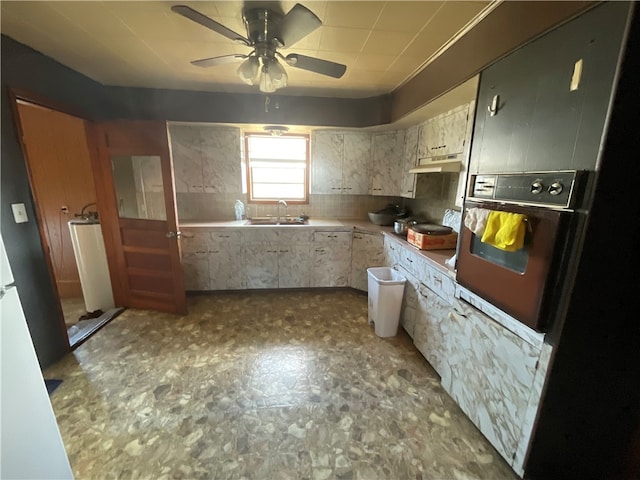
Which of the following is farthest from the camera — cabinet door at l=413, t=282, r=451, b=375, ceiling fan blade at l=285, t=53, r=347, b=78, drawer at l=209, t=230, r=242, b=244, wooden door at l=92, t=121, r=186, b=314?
drawer at l=209, t=230, r=242, b=244

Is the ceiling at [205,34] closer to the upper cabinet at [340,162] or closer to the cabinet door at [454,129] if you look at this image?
the cabinet door at [454,129]

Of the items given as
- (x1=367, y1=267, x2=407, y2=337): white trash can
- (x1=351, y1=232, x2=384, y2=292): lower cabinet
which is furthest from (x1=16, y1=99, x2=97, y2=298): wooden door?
(x1=367, y1=267, x2=407, y2=337): white trash can

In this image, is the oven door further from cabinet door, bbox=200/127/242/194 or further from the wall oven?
cabinet door, bbox=200/127/242/194

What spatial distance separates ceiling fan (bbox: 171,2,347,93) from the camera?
4.34ft

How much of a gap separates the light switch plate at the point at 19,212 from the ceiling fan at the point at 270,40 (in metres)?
1.63

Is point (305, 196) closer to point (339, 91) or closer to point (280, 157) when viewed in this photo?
point (280, 157)

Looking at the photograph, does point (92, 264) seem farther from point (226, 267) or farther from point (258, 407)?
point (258, 407)

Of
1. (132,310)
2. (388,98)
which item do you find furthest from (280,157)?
(132,310)

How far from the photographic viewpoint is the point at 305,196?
382 cm

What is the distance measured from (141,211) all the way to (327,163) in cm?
227

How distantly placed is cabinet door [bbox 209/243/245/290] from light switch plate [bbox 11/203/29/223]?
1.57 metres

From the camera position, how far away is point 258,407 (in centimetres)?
172

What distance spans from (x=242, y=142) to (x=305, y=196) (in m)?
1.14

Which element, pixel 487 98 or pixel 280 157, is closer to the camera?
pixel 487 98
